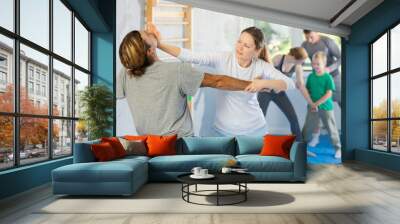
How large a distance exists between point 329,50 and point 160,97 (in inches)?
164

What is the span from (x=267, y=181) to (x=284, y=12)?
4.18m

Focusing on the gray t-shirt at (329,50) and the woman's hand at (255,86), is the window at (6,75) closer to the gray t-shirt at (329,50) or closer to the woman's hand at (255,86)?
Answer: the woman's hand at (255,86)

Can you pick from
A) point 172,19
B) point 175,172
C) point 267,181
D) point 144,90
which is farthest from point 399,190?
point 172,19

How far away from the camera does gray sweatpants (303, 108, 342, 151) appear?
914 cm

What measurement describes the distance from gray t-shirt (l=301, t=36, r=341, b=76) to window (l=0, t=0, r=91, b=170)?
5149 millimetres

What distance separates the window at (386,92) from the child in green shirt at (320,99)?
976 mm

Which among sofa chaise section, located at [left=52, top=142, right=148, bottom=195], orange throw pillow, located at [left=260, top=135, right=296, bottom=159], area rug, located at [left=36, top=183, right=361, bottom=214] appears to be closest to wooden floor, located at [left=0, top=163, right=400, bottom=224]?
area rug, located at [left=36, top=183, right=361, bottom=214]

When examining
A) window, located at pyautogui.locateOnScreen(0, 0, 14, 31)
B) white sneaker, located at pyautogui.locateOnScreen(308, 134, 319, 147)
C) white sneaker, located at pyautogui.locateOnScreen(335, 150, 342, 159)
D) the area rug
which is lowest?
the area rug

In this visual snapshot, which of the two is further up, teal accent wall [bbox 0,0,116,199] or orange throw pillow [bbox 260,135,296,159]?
teal accent wall [bbox 0,0,116,199]

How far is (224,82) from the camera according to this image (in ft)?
29.3

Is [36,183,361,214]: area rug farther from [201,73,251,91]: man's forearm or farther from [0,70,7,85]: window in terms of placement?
[201,73,251,91]: man's forearm

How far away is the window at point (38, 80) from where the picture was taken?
5090 millimetres

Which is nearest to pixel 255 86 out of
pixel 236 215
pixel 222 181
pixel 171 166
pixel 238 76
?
pixel 238 76

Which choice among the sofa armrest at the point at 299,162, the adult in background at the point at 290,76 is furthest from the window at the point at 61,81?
the adult in background at the point at 290,76
